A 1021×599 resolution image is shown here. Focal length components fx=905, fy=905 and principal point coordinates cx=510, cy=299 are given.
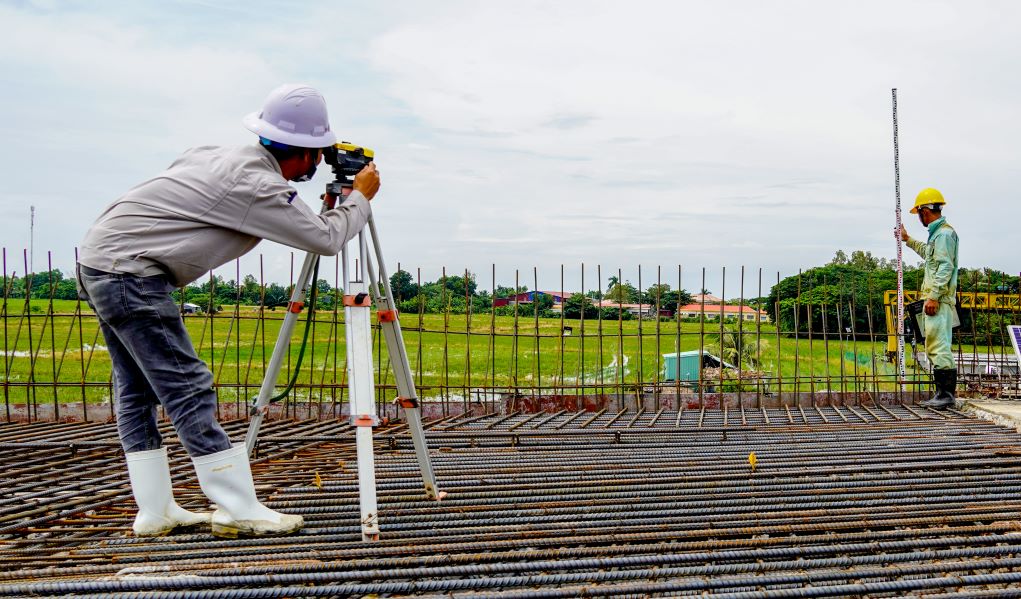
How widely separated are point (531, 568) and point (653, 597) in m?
0.36

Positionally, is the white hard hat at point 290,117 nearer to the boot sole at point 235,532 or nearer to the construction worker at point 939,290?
the boot sole at point 235,532

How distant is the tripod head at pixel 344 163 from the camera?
2820mm

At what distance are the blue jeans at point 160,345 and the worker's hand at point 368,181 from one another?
25.3 inches

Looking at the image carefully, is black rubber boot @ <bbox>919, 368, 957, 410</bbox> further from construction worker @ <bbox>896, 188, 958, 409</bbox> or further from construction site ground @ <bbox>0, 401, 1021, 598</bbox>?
construction site ground @ <bbox>0, 401, 1021, 598</bbox>

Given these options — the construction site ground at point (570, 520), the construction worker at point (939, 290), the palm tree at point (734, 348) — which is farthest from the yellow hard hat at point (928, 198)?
the palm tree at point (734, 348)

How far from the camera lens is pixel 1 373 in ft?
47.2

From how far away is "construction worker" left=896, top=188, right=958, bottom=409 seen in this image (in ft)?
21.6

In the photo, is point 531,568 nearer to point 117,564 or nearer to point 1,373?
point 117,564

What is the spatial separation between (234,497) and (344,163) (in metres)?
1.07

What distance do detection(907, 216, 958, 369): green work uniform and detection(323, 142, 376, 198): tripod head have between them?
203 inches

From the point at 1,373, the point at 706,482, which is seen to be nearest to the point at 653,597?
the point at 706,482

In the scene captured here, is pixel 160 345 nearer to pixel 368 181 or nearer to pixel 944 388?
pixel 368 181

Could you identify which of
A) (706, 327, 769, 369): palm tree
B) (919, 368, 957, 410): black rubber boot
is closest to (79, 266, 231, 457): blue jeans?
(919, 368, 957, 410): black rubber boot

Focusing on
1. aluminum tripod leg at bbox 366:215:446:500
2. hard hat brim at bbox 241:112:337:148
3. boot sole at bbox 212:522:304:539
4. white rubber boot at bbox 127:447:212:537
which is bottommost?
boot sole at bbox 212:522:304:539
